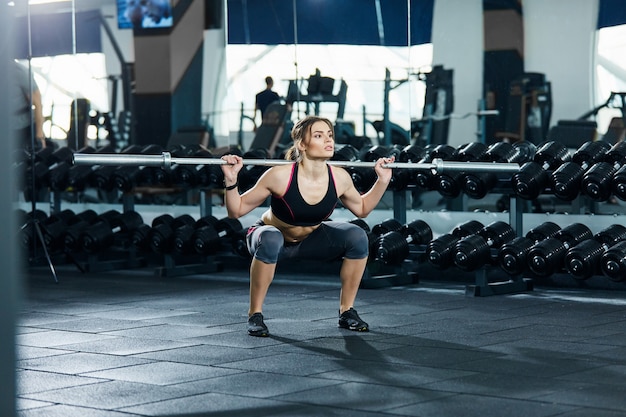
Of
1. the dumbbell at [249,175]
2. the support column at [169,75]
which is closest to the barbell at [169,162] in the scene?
the dumbbell at [249,175]

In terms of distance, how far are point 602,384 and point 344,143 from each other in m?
3.99

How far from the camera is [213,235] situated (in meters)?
6.71

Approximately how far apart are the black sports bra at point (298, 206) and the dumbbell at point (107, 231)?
2.93 metres

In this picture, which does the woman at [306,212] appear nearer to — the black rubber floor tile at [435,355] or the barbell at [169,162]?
the barbell at [169,162]

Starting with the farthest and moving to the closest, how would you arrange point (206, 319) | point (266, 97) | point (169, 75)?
point (169, 75) < point (266, 97) < point (206, 319)

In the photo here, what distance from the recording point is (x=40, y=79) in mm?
8781

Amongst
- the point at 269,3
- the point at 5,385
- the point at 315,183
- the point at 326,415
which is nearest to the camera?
the point at 5,385

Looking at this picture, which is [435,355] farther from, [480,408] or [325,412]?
[325,412]

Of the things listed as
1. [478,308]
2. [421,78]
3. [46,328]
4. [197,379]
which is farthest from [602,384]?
[421,78]

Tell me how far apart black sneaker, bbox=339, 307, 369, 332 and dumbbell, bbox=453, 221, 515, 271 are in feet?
4.20

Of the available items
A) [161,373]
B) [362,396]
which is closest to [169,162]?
[161,373]

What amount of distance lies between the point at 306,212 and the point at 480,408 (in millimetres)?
1616

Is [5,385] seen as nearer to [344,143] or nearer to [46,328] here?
[46,328]

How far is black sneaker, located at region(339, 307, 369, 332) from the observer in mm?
4496
